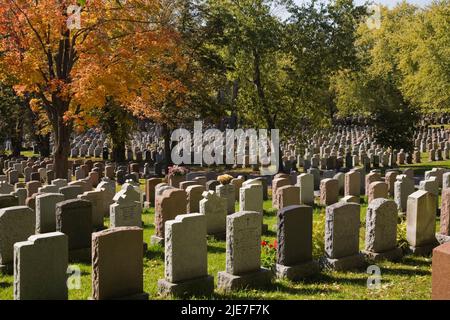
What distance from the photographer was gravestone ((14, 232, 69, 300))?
20.2 ft

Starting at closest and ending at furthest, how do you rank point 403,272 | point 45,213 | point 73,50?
point 403,272 → point 45,213 → point 73,50

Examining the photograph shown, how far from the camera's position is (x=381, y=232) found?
9.00 meters

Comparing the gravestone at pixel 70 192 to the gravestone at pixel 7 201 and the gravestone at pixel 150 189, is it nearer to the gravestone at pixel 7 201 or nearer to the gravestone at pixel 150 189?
the gravestone at pixel 7 201

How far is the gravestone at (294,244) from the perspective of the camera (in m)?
8.02

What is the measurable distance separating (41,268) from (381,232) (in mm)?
5717

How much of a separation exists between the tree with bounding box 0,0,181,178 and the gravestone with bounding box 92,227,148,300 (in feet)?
32.9

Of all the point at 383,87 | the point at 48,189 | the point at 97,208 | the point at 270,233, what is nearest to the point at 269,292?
the point at 270,233

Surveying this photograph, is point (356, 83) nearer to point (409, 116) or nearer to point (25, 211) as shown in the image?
point (409, 116)

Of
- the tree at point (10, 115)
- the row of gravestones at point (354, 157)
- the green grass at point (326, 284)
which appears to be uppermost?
the tree at point (10, 115)

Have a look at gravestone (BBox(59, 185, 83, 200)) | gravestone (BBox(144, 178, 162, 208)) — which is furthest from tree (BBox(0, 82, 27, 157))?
gravestone (BBox(59, 185, 83, 200))

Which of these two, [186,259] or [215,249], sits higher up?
[186,259]

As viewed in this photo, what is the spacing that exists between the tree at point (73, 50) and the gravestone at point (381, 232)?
32.7 ft

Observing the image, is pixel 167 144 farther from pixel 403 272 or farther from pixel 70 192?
pixel 403 272

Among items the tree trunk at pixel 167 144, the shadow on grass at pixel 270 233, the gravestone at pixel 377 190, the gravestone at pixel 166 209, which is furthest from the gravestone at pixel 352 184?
Answer: the tree trunk at pixel 167 144
